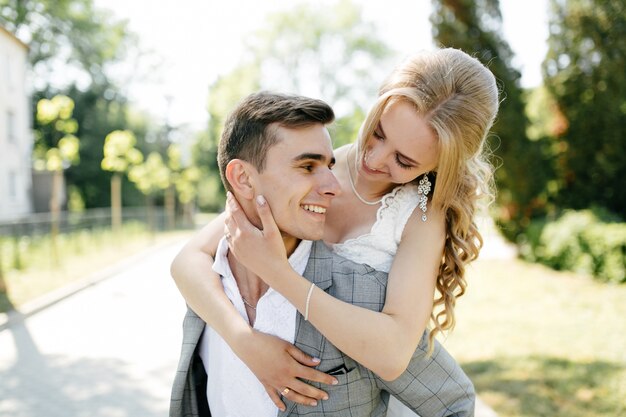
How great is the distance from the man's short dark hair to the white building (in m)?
30.3

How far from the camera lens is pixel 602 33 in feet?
51.3

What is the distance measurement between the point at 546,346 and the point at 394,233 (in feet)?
20.4

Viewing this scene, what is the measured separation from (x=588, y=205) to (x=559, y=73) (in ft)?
12.1

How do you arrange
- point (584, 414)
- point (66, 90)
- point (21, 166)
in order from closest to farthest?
point (584, 414) → point (21, 166) → point (66, 90)

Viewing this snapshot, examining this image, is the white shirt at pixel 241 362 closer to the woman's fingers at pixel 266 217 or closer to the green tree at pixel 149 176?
the woman's fingers at pixel 266 217

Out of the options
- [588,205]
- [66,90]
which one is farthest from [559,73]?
[66,90]

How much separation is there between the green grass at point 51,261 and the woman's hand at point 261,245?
939 centimetres

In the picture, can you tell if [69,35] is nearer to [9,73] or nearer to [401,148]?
[9,73]

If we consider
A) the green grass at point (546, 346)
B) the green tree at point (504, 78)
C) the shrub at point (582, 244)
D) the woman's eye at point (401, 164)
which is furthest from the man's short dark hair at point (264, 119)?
the green tree at point (504, 78)

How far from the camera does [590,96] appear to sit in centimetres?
1616

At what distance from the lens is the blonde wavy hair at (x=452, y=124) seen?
2250 mm

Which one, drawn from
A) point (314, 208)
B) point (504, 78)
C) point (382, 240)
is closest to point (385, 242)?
point (382, 240)

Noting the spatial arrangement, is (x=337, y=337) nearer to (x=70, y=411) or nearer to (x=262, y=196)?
(x=262, y=196)

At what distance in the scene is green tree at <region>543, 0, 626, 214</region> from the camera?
15.5 metres
